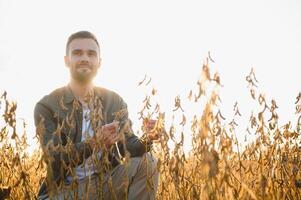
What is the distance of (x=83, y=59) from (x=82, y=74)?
0.48ft

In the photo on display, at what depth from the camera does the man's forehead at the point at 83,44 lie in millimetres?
3479

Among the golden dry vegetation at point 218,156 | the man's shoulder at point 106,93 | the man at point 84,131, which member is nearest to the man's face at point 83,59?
the man at point 84,131

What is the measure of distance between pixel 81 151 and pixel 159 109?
1003 millimetres

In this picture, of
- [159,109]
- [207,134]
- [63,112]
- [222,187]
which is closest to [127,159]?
[159,109]

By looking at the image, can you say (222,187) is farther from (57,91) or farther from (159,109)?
(57,91)

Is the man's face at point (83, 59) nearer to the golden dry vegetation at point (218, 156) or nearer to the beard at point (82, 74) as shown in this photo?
the beard at point (82, 74)

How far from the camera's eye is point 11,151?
2.09 m

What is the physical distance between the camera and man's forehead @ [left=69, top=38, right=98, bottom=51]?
348cm

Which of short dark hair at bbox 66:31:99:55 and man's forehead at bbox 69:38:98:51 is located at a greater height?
short dark hair at bbox 66:31:99:55

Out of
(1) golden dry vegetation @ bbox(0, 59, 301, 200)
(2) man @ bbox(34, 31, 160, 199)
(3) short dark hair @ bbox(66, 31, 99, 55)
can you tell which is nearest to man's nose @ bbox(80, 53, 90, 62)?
(2) man @ bbox(34, 31, 160, 199)

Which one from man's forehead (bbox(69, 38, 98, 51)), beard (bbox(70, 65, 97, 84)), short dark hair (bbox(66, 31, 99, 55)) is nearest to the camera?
beard (bbox(70, 65, 97, 84))

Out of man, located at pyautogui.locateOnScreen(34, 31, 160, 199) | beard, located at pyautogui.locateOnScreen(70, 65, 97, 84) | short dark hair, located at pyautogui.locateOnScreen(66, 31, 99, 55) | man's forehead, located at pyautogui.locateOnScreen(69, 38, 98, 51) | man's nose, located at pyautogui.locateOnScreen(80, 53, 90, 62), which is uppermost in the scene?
short dark hair, located at pyautogui.locateOnScreen(66, 31, 99, 55)

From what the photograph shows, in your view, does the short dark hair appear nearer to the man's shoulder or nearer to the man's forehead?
the man's forehead

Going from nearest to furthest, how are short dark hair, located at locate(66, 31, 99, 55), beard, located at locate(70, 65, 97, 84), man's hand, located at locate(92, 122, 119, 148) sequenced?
man's hand, located at locate(92, 122, 119, 148) < beard, located at locate(70, 65, 97, 84) < short dark hair, located at locate(66, 31, 99, 55)
